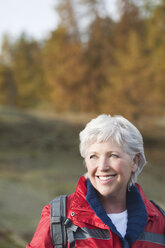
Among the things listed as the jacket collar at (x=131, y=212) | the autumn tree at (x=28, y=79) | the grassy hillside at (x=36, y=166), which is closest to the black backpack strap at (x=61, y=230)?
the jacket collar at (x=131, y=212)

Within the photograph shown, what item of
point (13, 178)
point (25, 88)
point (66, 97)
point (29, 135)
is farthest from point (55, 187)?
point (25, 88)

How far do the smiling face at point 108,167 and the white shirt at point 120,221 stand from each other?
0.12 m

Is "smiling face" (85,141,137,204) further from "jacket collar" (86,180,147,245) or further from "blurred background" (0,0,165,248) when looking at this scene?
"blurred background" (0,0,165,248)

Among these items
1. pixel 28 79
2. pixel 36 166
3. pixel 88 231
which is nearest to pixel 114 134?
pixel 88 231

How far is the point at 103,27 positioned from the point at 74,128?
6.48 m

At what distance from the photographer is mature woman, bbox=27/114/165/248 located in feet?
6.40

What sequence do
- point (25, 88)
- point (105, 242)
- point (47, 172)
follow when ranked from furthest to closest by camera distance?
point (25, 88), point (47, 172), point (105, 242)

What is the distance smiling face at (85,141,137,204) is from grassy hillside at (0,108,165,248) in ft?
11.3

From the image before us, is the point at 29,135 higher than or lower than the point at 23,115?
lower

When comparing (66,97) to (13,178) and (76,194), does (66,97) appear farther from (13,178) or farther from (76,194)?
(76,194)

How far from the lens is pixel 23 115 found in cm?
2123

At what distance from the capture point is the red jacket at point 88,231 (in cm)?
192

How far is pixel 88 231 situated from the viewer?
1953 millimetres

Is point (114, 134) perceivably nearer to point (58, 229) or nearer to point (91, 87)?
point (58, 229)
